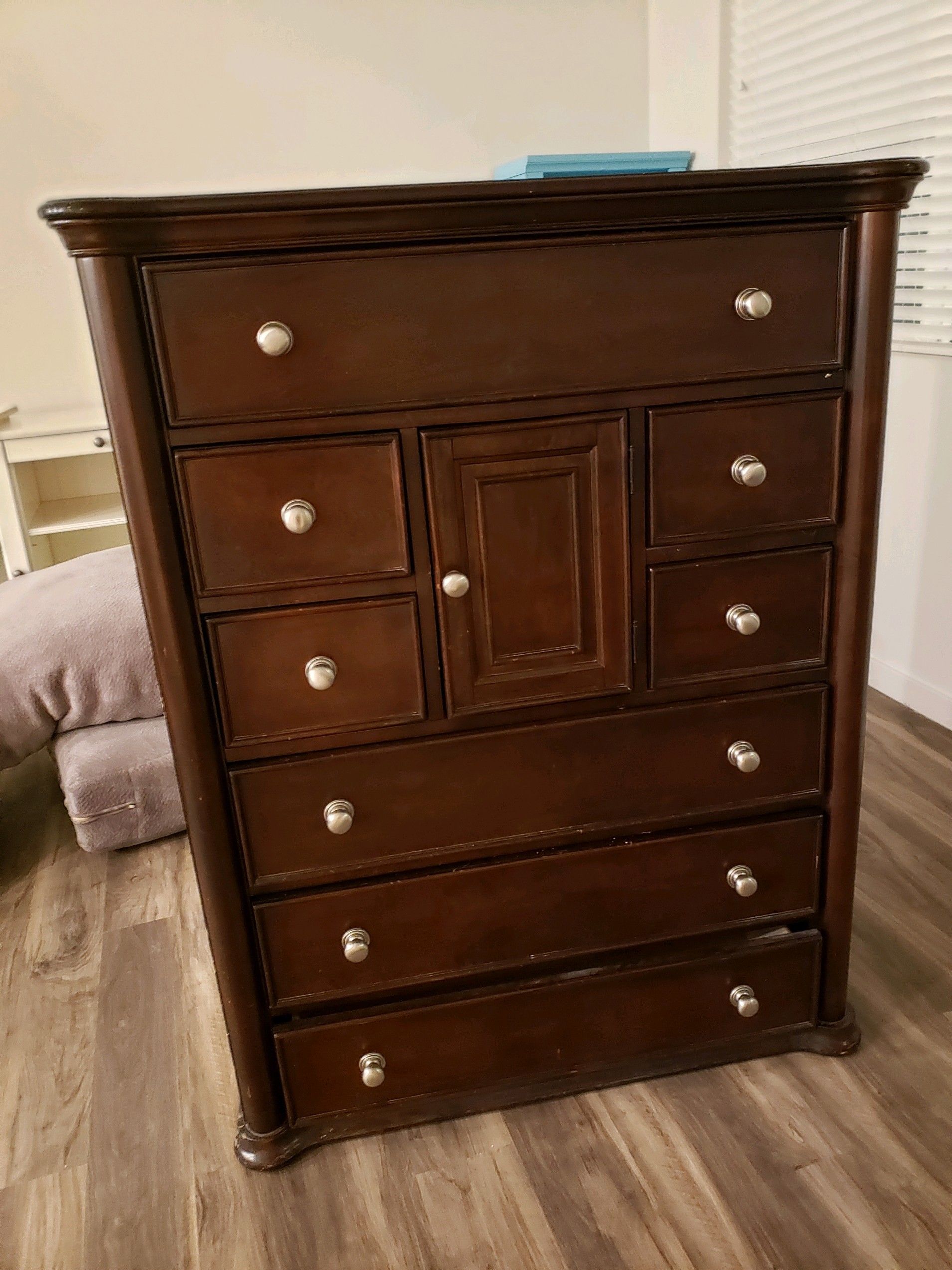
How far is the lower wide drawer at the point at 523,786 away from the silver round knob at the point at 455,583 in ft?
0.61

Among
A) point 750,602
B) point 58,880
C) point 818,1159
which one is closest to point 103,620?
point 58,880

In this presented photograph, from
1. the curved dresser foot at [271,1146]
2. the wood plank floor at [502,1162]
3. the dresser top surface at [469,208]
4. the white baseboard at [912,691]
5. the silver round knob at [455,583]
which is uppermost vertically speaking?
the dresser top surface at [469,208]

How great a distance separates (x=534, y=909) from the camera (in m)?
1.25

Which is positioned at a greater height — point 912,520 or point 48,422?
point 48,422

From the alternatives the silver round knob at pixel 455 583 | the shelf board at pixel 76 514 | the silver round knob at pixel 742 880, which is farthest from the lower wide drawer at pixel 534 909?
the shelf board at pixel 76 514

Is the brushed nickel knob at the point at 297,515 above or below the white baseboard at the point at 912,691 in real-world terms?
above

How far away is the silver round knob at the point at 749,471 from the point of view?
3.62ft

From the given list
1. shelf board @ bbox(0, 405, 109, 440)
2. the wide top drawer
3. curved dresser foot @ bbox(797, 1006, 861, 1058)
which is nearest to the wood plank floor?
curved dresser foot @ bbox(797, 1006, 861, 1058)

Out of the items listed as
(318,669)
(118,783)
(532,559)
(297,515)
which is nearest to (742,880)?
(532,559)

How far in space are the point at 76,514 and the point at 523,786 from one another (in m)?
2.39

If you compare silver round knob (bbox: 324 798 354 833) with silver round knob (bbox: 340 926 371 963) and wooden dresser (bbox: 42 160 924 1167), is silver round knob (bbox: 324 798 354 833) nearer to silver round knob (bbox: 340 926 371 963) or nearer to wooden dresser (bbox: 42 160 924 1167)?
wooden dresser (bbox: 42 160 924 1167)

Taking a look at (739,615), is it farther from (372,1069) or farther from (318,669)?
(372,1069)

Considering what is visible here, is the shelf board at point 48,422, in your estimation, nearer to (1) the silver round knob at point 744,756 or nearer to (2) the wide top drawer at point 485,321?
(2) the wide top drawer at point 485,321

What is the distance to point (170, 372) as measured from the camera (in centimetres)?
96
